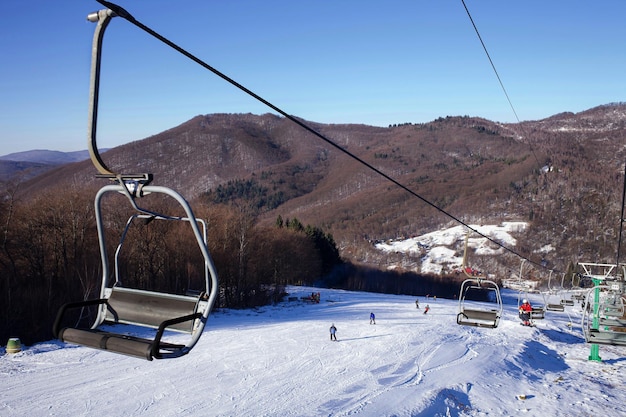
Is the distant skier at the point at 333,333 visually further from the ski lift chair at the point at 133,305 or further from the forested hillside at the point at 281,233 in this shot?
the ski lift chair at the point at 133,305

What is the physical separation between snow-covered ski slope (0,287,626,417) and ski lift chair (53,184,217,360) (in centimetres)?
1282

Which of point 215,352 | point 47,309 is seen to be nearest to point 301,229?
point 47,309

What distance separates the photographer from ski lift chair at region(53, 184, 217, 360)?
3092mm

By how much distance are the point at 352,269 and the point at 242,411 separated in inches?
3202

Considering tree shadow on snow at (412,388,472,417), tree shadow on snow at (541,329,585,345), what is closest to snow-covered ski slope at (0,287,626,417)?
tree shadow on snow at (412,388,472,417)

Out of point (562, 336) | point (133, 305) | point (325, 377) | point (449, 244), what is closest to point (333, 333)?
point (325, 377)

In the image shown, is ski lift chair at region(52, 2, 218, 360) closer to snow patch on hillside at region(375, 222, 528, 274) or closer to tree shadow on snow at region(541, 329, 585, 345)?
tree shadow on snow at region(541, 329, 585, 345)

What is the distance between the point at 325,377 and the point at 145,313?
1749 centimetres

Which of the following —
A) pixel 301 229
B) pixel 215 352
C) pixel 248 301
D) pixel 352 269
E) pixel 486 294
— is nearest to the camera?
pixel 215 352

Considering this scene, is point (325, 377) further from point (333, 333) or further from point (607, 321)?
point (607, 321)

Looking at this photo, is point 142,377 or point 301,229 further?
point 301,229

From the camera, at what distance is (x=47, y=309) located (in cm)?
3100

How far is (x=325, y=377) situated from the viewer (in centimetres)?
2011

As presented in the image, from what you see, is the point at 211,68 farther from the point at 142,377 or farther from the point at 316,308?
the point at 316,308
